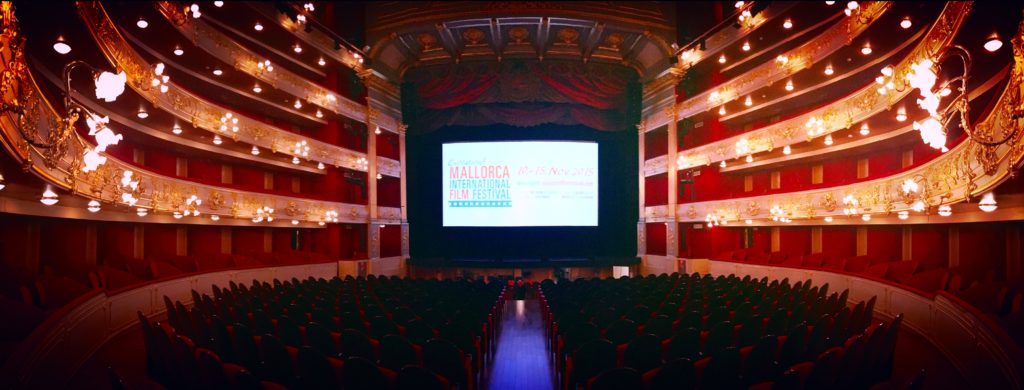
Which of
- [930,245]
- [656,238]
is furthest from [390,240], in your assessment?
[930,245]

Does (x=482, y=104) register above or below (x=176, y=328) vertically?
above

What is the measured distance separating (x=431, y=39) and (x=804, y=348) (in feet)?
62.9

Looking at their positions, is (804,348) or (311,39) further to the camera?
(311,39)

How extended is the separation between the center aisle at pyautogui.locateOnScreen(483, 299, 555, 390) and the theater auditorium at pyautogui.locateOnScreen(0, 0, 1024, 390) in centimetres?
→ 10

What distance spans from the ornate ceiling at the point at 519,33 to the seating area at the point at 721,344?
13008 mm

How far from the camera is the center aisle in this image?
775cm

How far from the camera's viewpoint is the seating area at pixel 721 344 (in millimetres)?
5109

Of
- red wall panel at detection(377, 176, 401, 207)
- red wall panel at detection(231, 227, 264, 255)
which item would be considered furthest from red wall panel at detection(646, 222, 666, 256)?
red wall panel at detection(231, 227, 264, 255)

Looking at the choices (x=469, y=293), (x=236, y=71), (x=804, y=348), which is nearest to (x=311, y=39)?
(x=236, y=71)

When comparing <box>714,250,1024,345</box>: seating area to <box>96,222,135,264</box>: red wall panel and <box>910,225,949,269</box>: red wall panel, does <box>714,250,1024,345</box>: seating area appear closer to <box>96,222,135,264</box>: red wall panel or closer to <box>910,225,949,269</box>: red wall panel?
<box>910,225,949,269</box>: red wall panel

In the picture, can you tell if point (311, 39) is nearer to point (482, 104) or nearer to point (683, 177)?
point (482, 104)

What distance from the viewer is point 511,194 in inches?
911

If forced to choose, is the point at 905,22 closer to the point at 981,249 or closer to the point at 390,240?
the point at 981,249

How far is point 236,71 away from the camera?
17.4 meters
